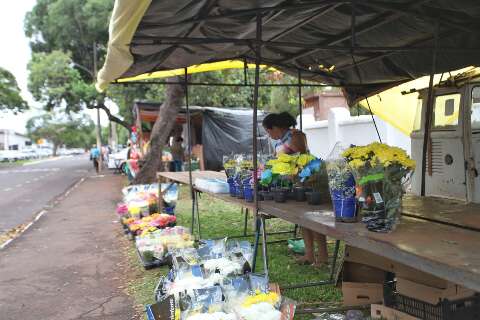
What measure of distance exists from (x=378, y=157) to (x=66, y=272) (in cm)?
508

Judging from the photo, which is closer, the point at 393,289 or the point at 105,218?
the point at 393,289

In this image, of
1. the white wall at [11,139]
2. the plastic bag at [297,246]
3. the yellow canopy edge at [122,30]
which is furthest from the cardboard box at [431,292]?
the white wall at [11,139]

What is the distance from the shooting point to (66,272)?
6371 mm

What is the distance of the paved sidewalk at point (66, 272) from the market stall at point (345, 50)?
7.01 feet

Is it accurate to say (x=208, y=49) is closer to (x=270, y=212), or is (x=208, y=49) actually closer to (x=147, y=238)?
(x=270, y=212)

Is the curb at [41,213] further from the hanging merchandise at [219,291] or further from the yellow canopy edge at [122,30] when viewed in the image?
the yellow canopy edge at [122,30]

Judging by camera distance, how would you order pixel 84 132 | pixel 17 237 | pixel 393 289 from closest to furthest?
pixel 393 289 → pixel 17 237 → pixel 84 132

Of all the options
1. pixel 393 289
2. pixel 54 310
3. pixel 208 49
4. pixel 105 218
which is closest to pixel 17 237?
pixel 105 218

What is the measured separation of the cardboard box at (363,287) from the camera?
156 inches

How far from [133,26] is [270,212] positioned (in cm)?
178

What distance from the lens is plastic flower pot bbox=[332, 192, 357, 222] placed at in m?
2.96

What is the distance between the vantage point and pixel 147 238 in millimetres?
6539

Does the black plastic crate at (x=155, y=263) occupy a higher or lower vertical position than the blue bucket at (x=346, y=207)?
lower

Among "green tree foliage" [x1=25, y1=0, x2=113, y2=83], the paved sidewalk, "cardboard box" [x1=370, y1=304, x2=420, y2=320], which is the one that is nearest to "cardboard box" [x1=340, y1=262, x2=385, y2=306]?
"cardboard box" [x1=370, y1=304, x2=420, y2=320]
